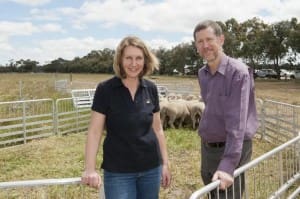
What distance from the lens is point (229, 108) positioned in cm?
321

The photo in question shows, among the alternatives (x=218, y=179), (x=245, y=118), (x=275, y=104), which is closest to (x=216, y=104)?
(x=245, y=118)

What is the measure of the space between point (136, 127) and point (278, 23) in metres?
51.5

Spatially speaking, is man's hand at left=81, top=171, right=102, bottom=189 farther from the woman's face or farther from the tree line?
the tree line

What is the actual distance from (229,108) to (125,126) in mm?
Answer: 744

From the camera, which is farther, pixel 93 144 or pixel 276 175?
pixel 276 175

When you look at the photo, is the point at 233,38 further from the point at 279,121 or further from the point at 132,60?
the point at 132,60

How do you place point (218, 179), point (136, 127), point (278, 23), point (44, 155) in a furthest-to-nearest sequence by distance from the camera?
1. point (278, 23)
2. point (44, 155)
3. point (136, 127)
4. point (218, 179)

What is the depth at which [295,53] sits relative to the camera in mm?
53875

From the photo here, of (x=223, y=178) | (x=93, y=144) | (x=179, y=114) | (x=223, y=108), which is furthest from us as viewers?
(x=179, y=114)

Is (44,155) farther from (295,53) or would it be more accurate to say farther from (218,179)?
(295,53)

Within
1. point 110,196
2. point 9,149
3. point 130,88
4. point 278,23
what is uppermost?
point 278,23

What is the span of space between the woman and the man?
1.43ft

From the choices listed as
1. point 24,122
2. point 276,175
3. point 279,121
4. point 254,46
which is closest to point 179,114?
point 279,121

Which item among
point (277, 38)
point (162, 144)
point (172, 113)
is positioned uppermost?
point (277, 38)
